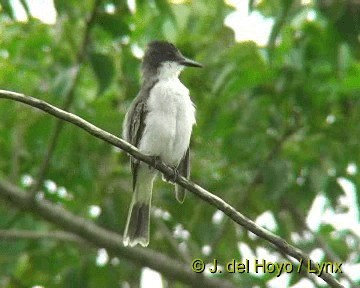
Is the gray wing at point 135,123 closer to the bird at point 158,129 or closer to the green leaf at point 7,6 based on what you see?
the bird at point 158,129

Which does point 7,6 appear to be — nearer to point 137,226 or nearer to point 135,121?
point 135,121

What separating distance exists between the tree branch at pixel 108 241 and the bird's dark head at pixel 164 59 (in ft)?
3.64

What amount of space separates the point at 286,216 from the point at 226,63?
58.5 inches

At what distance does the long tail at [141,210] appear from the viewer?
17.9 feet

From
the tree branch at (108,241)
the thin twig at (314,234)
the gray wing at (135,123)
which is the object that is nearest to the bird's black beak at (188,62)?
the gray wing at (135,123)

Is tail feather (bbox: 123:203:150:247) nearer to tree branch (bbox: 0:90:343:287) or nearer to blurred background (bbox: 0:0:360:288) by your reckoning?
blurred background (bbox: 0:0:360:288)

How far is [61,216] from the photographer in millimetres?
5883

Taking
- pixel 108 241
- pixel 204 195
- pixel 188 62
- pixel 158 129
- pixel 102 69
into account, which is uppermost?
pixel 188 62

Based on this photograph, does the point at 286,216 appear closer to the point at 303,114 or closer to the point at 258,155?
the point at 258,155

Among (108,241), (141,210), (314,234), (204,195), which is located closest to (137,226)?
(141,210)

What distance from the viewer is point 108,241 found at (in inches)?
234

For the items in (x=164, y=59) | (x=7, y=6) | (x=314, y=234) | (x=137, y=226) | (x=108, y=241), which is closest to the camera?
(x=7, y=6)

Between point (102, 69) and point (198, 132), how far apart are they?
1.22 metres

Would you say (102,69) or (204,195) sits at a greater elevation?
(102,69)
